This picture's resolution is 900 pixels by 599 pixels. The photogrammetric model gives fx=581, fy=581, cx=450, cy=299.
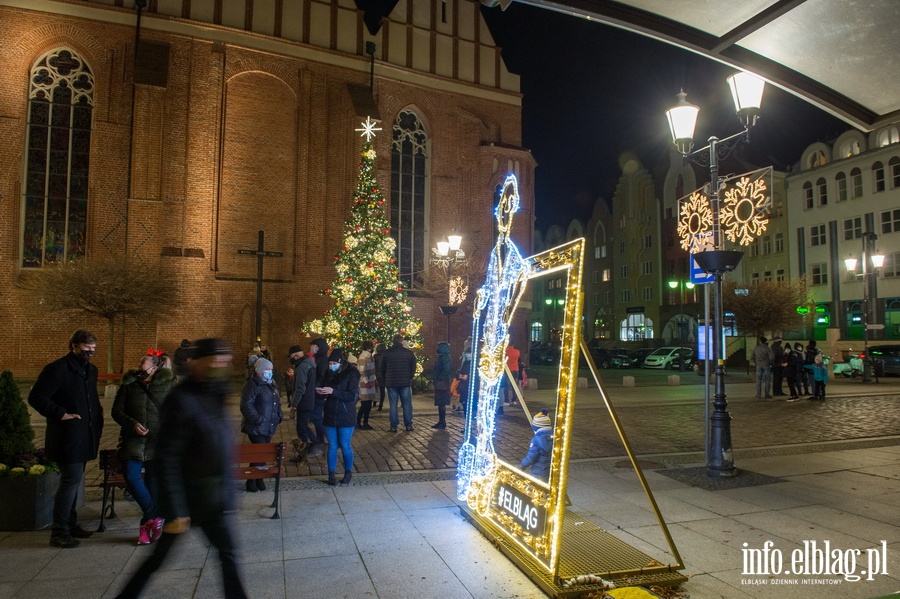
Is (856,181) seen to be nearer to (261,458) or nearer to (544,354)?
(544,354)

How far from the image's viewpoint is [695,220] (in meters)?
8.41

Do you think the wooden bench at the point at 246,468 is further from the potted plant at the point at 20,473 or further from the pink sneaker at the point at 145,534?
the pink sneaker at the point at 145,534

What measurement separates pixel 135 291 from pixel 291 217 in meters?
6.93

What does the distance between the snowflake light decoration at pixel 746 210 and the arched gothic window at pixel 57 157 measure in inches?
845

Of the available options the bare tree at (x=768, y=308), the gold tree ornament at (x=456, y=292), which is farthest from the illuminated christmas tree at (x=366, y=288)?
the bare tree at (x=768, y=308)

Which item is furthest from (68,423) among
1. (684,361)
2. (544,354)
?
(544,354)

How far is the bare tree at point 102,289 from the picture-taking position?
1759 cm

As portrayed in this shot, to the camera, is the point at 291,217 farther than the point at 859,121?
Yes

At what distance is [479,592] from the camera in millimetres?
3945

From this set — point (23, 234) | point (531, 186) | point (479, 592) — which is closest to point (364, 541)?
point (479, 592)

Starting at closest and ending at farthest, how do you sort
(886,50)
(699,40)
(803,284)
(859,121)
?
(886,50), (699,40), (859,121), (803,284)

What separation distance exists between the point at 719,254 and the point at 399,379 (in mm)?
6071

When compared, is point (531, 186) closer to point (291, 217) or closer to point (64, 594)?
point (291, 217)

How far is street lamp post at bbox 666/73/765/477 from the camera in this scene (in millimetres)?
7348
